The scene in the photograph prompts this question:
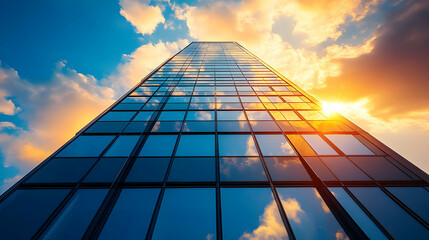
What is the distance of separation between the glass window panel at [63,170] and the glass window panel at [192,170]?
368cm

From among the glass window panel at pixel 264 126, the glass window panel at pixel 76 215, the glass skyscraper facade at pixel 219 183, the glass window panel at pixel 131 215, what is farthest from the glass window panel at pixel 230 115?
the glass window panel at pixel 76 215

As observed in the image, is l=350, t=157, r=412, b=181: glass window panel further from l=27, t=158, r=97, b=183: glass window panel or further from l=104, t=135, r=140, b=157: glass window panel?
l=27, t=158, r=97, b=183: glass window panel

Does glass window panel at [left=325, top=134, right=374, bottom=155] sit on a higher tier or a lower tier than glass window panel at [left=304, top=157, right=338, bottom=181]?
higher

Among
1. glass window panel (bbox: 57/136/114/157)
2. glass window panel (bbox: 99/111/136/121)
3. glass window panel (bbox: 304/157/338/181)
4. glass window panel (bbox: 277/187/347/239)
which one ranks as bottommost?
glass window panel (bbox: 277/187/347/239)

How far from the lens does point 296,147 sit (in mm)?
7664

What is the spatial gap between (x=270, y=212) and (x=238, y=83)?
12289mm

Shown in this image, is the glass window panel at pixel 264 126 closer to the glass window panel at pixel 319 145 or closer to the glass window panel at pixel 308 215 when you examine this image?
the glass window panel at pixel 319 145

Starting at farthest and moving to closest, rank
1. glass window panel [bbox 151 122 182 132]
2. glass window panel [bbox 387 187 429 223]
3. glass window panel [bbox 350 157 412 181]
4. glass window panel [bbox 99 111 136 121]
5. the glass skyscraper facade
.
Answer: glass window panel [bbox 99 111 136 121] → glass window panel [bbox 151 122 182 132] → glass window panel [bbox 350 157 412 181] → glass window panel [bbox 387 187 429 223] → the glass skyscraper facade

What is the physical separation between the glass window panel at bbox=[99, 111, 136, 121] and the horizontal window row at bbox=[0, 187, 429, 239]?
15.3 feet

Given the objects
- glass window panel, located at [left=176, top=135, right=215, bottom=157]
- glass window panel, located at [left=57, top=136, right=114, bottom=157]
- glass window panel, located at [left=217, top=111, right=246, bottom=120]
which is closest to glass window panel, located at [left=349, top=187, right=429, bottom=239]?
glass window panel, located at [left=176, top=135, right=215, bottom=157]

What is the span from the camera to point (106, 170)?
646 centimetres

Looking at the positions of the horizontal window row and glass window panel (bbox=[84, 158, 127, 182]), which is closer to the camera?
the horizontal window row

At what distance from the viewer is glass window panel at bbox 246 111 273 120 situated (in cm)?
991

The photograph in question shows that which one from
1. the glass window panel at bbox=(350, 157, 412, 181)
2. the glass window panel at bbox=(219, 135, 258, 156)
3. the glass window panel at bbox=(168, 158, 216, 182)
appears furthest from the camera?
the glass window panel at bbox=(219, 135, 258, 156)
